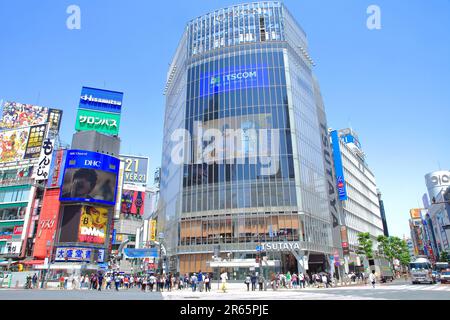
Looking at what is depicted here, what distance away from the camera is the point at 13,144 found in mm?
70875

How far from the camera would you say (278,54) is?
59219mm

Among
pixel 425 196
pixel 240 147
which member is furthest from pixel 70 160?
pixel 425 196

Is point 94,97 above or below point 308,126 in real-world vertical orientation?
above

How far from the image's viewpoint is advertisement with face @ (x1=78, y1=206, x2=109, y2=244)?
58625mm

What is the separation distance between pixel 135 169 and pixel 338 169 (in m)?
81.1

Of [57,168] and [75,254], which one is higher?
[57,168]

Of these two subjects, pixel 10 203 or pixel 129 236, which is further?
pixel 129 236

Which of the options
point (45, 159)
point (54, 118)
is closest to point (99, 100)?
point (45, 159)

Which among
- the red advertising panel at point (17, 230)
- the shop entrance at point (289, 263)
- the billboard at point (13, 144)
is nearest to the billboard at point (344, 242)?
the shop entrance at point (289, 263)

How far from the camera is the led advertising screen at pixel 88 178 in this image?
5881cm

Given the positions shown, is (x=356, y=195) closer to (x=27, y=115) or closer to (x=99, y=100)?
(x=99, y=100)

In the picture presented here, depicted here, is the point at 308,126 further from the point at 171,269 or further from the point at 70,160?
the point at 70,160

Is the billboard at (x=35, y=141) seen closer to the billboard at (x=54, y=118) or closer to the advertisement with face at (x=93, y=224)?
the billboard at (x=54, y=118)
